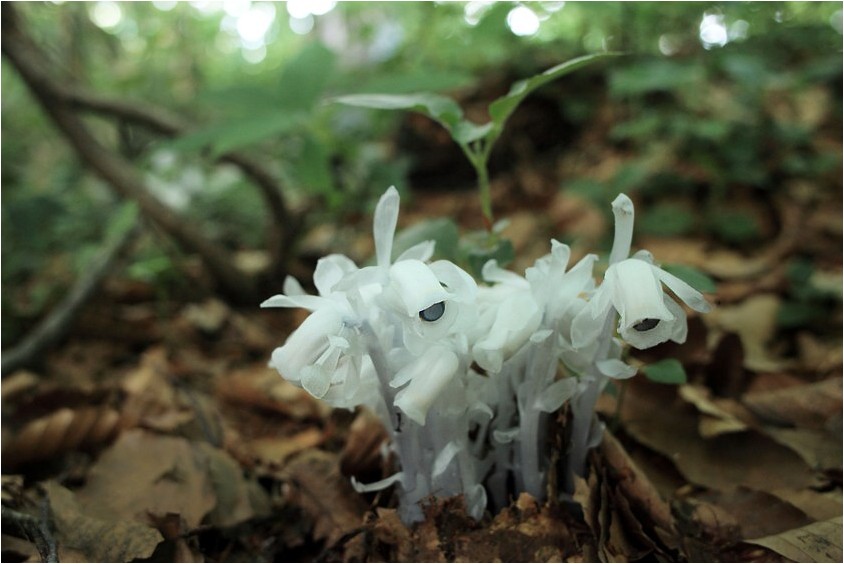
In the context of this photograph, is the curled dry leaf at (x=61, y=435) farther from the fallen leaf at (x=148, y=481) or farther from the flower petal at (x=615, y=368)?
the flower petal at (x=615, y=368)

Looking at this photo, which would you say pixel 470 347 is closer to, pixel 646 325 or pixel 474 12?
pixel 646 325

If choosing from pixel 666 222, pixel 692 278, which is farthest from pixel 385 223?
pixel 666 222

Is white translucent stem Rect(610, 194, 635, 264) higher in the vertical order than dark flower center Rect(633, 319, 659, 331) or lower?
higher

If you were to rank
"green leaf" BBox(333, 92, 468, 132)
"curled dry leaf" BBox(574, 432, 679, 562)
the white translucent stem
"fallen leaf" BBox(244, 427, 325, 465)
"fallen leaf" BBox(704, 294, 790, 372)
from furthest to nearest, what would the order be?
"fallen leaf" BBox(704, 294, 790, 372) < "fallen leaf" BBox(244, 427, 325, 465) < "green leaf" BBox(333, 92, 468, 132) < "curled dry leaf" BBox(574, 432, 679, 562) < the white translucent stem

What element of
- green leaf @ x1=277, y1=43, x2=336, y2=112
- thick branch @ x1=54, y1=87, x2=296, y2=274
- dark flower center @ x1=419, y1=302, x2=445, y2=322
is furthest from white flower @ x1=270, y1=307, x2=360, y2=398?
thick branch @ x1=54, y1=87, x2=296, y2=274

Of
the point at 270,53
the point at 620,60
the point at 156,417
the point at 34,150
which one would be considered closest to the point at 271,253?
the point at 156,417

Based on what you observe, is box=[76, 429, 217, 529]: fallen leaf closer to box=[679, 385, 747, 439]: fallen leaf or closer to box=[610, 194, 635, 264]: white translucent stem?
box=[610, 194, 635, 264]: white translucent stem

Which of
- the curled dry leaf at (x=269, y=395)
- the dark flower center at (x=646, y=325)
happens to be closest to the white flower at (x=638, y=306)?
the dark flower center at (x=646, y=325)
